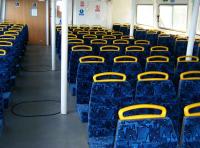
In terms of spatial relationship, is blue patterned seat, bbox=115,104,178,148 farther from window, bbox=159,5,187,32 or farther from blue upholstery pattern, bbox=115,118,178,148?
window, bbox=159,5,187,32

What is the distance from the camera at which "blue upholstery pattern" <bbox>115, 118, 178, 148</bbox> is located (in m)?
2.81

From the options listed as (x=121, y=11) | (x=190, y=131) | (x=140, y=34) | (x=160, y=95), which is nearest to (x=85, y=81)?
(x=160, y=95)

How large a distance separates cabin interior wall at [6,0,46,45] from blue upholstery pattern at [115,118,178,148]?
48.2 ft

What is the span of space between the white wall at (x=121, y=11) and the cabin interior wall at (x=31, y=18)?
195 inches

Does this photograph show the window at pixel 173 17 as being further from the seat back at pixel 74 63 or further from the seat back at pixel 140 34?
the seat back at pixel 74 63

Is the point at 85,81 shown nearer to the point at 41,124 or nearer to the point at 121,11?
the point at 41,124

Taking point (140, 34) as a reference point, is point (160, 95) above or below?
below

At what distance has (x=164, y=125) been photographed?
2.84m

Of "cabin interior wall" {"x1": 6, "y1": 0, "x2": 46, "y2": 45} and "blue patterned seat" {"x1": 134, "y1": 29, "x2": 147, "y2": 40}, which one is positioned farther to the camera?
"cabin interior wall" {"x1": 6, "y1": 0, "x2": 46, "y2": 45}

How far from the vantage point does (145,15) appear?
18078 mm

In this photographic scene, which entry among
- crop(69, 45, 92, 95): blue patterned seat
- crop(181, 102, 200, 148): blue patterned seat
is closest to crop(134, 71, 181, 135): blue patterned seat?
crop(181, 102, 200, 148): blue patterned seat

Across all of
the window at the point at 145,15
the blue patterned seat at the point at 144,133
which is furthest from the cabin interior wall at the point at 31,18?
the blue patterned seat at the point at 144,133

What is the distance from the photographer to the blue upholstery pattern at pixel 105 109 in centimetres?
376

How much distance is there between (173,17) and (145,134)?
12350 millimetres
